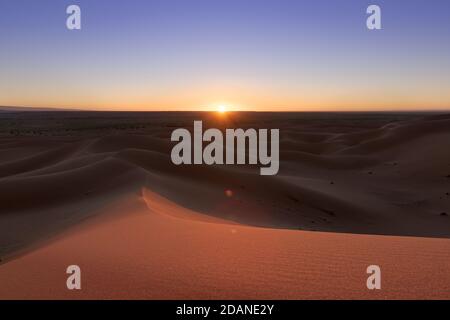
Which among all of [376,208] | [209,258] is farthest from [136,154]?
[209,258]

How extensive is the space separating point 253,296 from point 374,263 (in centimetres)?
128

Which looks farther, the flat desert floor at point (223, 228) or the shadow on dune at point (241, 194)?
the shadow on dune at point (241, 194)

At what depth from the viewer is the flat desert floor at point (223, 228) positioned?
9.82 feet

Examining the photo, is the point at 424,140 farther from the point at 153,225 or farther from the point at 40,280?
the point at 40,280

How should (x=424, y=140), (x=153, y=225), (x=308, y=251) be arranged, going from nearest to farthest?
(x=308, y=251) → (x=153, y=225) → (x=424, y=140)

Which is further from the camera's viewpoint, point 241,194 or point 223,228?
point 241,194

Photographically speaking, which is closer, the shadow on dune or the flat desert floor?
the flat desert floor

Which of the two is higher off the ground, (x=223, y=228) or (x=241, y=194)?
(x=241, y=194)

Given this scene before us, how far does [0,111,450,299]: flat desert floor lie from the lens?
2.99 metres

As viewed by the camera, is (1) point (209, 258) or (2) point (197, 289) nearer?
(2) point (197, 289)

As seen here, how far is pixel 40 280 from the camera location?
A: 3225 mm

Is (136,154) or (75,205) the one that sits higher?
(136,154)

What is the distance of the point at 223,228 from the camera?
501 centimetres

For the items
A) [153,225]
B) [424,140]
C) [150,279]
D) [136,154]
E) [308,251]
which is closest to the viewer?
[150,279]
